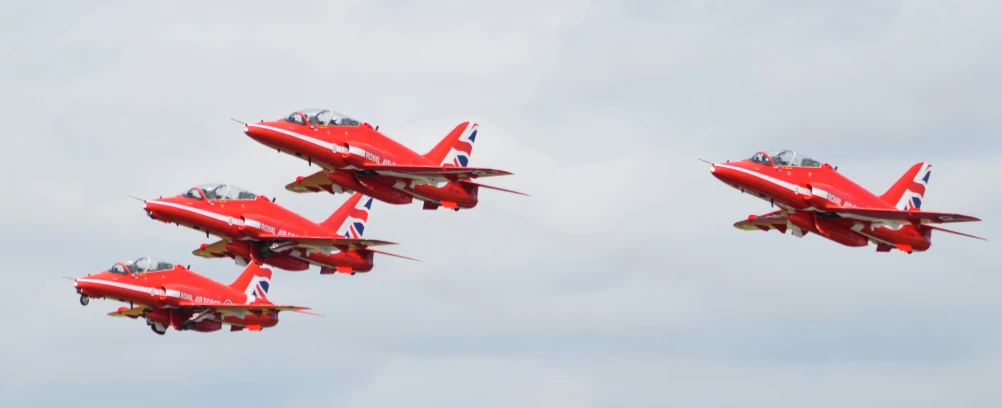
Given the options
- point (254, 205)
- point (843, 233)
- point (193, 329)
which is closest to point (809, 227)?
point (843, 233)

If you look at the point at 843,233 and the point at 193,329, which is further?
the point at 193,329

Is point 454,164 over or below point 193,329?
over

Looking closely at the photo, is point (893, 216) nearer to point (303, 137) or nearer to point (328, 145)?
point (328, 145)

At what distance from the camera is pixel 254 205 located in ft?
345

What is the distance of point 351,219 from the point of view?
116m

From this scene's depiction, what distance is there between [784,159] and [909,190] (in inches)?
379

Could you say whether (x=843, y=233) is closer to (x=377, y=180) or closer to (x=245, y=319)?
(x=377, y=180)

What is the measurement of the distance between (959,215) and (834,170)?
6.73 meters

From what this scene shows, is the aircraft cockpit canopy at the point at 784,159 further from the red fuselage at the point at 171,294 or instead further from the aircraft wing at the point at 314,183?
the red fuselage at the point at 171,294

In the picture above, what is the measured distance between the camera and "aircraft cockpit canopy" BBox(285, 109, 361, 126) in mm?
98938

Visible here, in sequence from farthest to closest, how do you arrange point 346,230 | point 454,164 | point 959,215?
point 346,230
point 454,164
point 959,215

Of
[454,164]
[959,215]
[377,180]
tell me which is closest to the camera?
[959,215]

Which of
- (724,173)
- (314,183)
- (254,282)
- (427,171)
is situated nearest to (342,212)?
(254,282)

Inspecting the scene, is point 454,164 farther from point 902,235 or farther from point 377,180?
point 902,235
